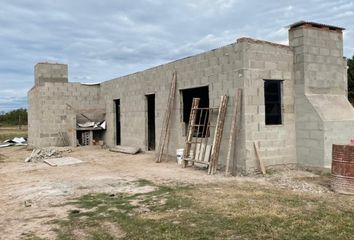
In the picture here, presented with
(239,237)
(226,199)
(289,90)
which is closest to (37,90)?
(289,90)

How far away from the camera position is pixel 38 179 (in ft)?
32.5

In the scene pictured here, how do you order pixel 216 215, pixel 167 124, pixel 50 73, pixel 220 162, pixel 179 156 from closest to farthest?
pixel 216 215 < pixel 220 162 < pixel 179 156 < pixel 167 124 < pixel 50 73

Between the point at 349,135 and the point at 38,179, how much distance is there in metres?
8.52

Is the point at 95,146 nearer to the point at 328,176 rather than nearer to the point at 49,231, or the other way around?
the point at 328,176

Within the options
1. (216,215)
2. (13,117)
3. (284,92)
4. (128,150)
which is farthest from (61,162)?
(13,117)

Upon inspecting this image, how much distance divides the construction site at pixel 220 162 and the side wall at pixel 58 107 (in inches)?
106

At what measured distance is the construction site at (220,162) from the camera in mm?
5465

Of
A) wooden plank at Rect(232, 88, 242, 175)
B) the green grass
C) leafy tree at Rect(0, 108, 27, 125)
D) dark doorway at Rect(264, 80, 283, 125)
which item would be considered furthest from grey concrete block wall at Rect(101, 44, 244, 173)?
leafy tree at Rect(0, 108, 27, 125)

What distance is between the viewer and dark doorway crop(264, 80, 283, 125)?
10102 mm

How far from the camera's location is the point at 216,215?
579 centimetres

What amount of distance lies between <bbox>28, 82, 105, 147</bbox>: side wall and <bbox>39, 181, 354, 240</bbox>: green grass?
1266 centimetres

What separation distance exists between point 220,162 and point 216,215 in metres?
4.82

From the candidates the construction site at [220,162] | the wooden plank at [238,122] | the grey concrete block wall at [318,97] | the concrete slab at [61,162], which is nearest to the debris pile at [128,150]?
the construction site at [220,162]

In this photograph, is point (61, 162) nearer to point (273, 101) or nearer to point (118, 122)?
point (118, 122)
